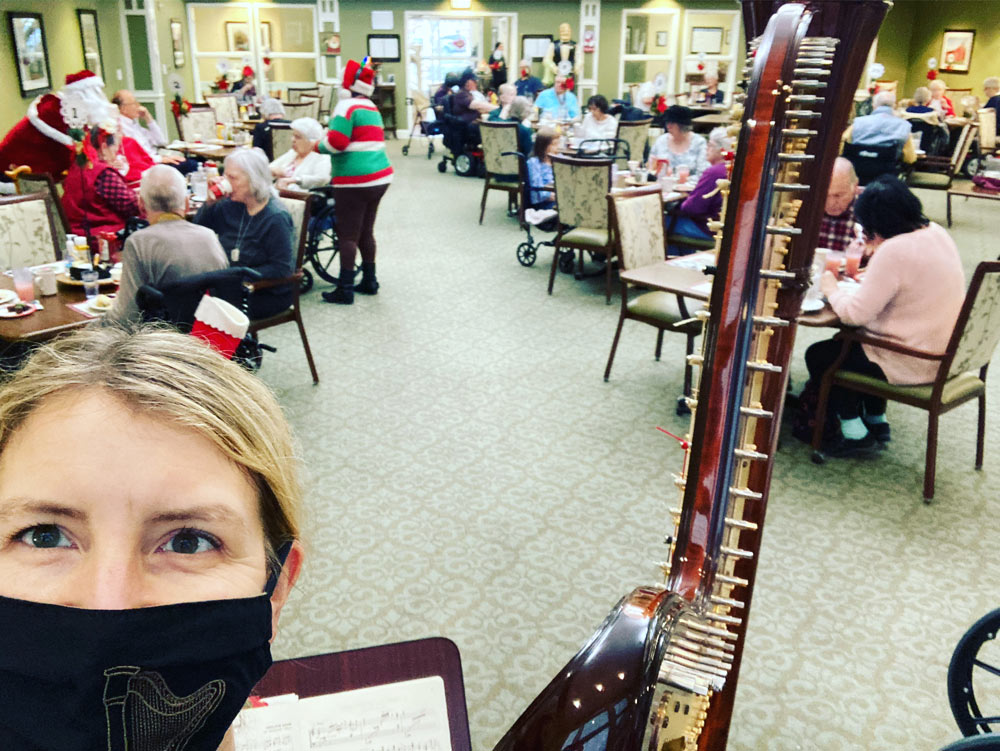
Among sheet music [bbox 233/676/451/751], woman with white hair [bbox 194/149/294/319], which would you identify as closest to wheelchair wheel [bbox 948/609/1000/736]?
sheet music [bbox 233/676/451/751]

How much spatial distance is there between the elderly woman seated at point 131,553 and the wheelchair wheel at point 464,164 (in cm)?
1081

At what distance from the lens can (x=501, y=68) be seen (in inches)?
545

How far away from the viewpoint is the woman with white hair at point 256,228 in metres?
4.11

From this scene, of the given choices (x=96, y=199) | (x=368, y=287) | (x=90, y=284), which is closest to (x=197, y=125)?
(x=368, y=287)

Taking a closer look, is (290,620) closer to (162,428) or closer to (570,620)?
(570,620)

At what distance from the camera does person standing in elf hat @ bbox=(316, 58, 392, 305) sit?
17.6 feet

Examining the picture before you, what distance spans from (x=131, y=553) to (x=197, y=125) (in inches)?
342

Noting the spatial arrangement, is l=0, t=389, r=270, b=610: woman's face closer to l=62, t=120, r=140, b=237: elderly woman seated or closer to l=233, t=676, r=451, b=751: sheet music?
l=233, t=676, r=451, b=751: sheet music

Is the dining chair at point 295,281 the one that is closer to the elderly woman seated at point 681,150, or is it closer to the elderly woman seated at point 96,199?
the elderly woman seated at point 96,199

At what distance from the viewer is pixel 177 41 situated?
13797mm

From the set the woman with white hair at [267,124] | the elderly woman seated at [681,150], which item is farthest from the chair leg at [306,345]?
the woman with white hair at [267,124]

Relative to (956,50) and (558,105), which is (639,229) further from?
(956,50)

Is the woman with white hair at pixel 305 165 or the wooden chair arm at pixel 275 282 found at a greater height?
the woman with white hair at pixel 305 165

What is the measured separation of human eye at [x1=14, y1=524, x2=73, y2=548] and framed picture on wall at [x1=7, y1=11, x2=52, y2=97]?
9.07 metres
